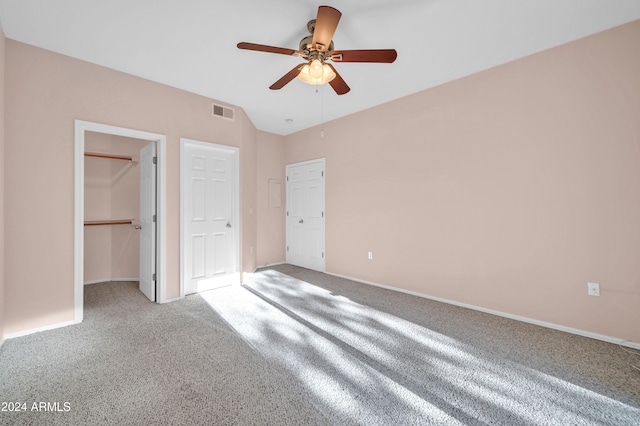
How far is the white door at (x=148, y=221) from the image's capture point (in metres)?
3.50

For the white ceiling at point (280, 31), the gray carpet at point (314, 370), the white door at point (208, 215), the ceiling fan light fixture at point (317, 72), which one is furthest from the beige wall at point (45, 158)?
the ceiling fan light fixture at point (317, 72)

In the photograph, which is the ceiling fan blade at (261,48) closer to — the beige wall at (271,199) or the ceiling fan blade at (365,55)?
the ceiling fan blade at (365,55)

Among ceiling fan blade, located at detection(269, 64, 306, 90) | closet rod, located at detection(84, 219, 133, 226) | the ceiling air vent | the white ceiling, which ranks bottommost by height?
closet rod, located at detection(84, 219, 133, 226)

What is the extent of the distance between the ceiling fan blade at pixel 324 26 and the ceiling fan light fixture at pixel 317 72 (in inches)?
4.4

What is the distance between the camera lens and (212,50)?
2762 millimetres

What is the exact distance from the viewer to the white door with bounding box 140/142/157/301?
3.50 m

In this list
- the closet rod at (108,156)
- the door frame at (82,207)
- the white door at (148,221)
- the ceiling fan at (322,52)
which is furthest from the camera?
the closet rod at (108,156)

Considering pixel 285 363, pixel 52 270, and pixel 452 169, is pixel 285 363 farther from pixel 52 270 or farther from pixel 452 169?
pixel 452 169

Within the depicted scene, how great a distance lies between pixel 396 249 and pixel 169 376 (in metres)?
3.15

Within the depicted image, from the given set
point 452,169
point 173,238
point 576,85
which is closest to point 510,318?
point 452,169

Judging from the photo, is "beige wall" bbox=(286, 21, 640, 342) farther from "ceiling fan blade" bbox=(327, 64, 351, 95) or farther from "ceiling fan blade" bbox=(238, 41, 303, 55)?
"ceiling fan blade" bbox=(238, 41, 303, 55)

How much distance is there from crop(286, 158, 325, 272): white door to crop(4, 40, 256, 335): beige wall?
2.87 meters

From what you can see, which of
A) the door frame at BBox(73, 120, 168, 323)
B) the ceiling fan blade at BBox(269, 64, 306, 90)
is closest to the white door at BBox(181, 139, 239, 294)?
the door frame at BBox(73, 120, 168, 323)

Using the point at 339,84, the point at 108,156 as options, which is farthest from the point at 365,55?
the point at 108,156
